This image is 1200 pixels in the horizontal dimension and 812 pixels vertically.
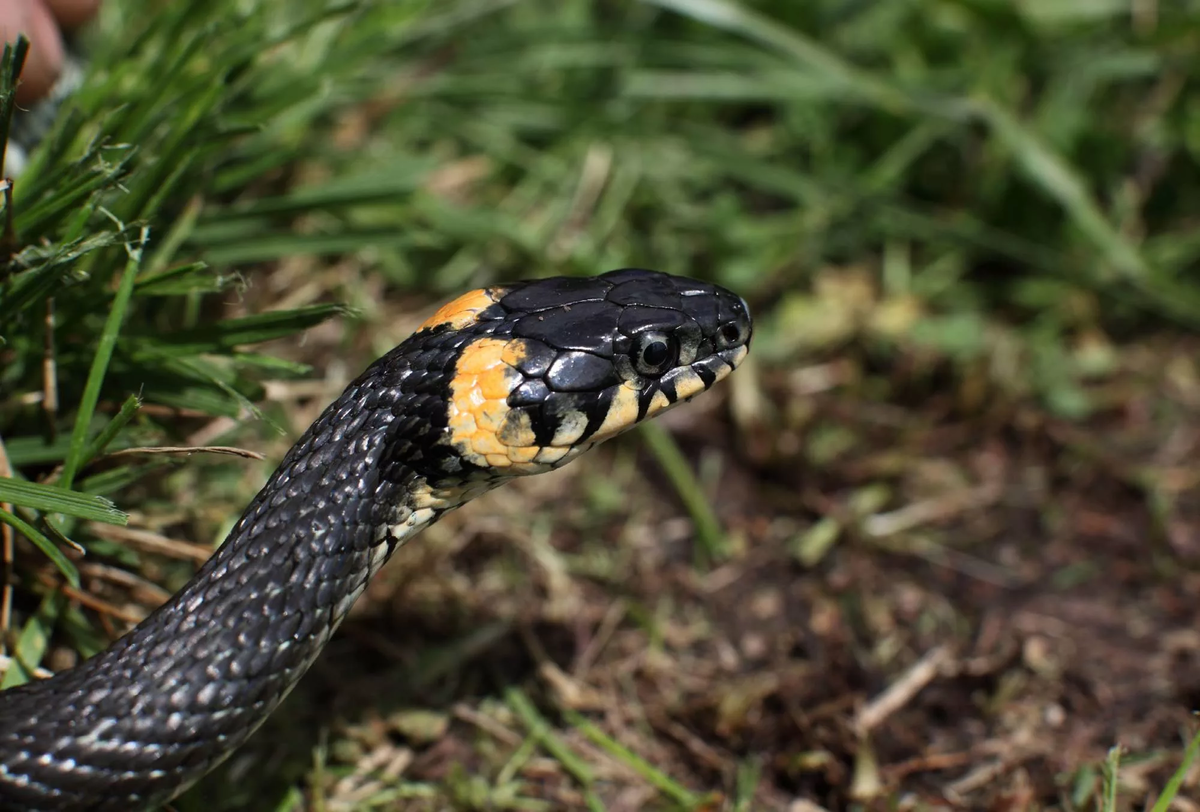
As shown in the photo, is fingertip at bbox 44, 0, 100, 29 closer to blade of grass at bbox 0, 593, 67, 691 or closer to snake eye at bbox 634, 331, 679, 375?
blade of grass at bbox 0, 593, 67, 691

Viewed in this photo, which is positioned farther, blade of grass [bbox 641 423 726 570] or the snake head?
blade of grass [bbox 641 423 726 570]

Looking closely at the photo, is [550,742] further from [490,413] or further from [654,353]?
[654,353]

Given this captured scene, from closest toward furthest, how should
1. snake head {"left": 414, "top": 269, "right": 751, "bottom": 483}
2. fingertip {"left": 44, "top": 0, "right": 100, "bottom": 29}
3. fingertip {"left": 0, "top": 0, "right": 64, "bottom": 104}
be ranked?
1. snake head {"left": 414, "top": 269, "right": 751, "bottom": 483}
2. fingertip {"left": 0, "top": 0, "right": 64, "bottom": 104}
3. fingertip {"left": 44, "top": 0, "right": 100, "bottom": 29}

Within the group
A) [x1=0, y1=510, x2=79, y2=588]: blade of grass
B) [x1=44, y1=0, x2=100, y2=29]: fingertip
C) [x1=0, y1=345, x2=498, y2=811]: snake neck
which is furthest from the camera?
[x1=44, y1=0, x2=100, y2=29]: fingertip

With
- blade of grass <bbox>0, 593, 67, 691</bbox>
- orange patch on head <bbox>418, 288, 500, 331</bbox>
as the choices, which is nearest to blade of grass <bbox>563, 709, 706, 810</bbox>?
orange patch on head <bbox>418, 288, 500, 331</bbox>

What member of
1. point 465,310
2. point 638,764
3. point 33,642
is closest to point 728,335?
point 465,310

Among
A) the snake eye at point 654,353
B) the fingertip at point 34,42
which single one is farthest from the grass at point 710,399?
the snake eye at point 654,353

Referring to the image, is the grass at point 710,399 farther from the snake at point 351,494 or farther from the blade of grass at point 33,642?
the snake at point 351,494

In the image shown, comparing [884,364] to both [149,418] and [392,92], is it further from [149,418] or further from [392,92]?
[149,418]
